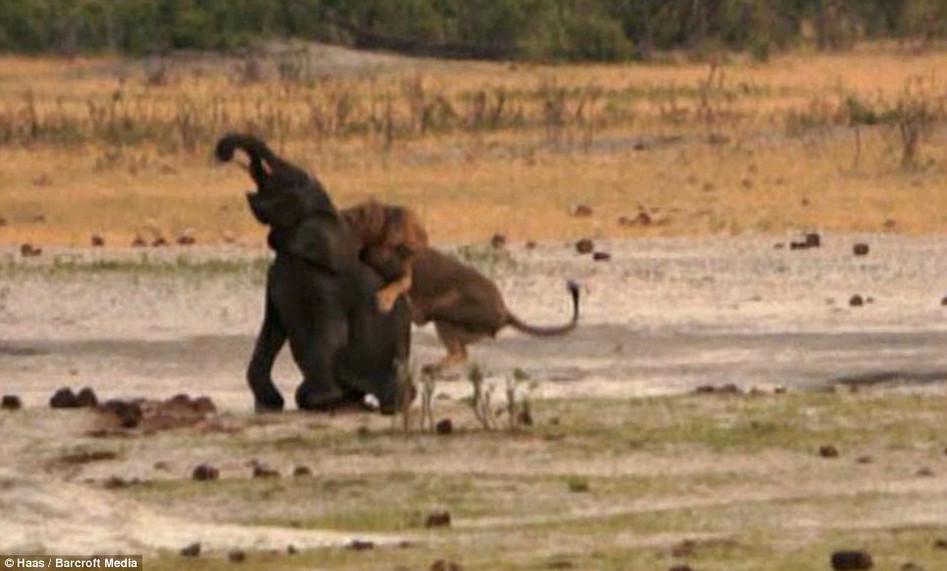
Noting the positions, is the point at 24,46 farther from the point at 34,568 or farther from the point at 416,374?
the point at 34,568

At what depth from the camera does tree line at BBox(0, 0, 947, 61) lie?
163 feet

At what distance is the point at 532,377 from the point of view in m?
16.8

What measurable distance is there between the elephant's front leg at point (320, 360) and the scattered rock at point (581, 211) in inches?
465

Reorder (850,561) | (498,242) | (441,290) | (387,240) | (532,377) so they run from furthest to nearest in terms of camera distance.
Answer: (498,242) → (532,377) → (441,290) → (387,240) → (850,561)

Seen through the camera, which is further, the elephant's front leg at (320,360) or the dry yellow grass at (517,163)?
the dry yellow grass at (517,163)

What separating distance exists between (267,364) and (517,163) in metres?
15.5

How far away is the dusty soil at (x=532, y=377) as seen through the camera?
11.2 meters

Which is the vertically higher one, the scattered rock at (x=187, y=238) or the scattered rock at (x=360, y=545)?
the scattered rock at (x=360, y=545)

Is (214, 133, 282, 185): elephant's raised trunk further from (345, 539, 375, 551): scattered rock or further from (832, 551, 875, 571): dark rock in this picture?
(832, 551, 875, 571): dark rock

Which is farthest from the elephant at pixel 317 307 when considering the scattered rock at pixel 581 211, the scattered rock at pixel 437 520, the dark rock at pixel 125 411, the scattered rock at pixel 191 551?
the scattered rock at pixel 581 211

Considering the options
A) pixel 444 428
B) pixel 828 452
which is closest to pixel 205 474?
pixel 444 428

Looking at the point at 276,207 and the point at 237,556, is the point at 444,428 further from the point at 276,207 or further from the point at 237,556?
the point at 237,556

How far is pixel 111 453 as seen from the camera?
13.4 meters

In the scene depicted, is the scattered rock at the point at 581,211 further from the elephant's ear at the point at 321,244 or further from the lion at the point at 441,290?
the elephant's ear at the point at 321,244
